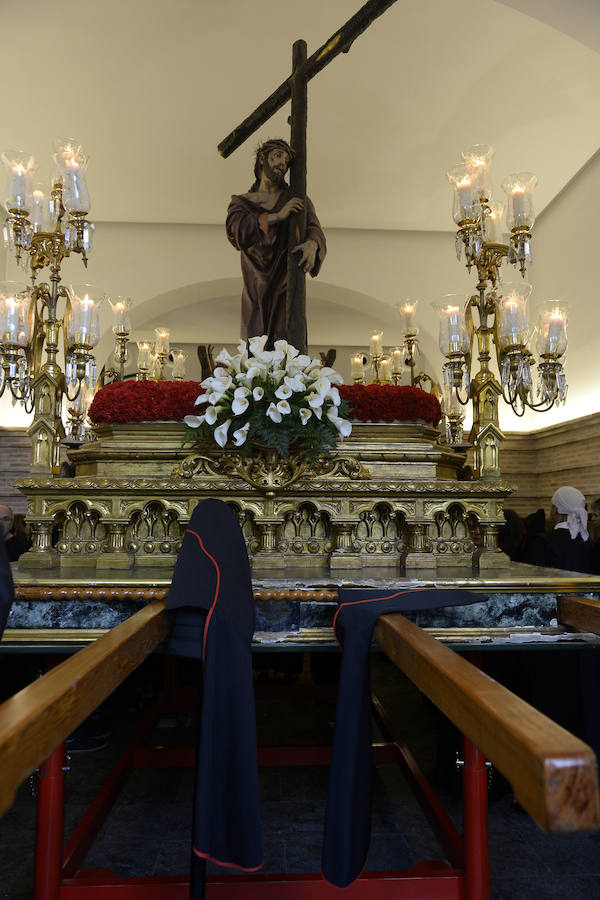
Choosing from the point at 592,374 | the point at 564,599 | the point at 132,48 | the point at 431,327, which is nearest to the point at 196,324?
the point at 431,327

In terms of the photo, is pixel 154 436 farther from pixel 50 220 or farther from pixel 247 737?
pixel 247 737

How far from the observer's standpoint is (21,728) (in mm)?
Result: 828

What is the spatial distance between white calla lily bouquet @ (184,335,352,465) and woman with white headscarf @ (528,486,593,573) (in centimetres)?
174

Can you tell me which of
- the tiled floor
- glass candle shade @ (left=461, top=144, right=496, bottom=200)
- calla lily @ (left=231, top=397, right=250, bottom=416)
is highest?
glass candle shade @ (left=461, top=144, right=496, bottom=200)

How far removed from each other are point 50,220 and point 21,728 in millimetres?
2976

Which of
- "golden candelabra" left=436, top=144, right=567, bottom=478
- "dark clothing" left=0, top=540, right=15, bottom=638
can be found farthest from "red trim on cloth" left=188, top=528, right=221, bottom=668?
"golden candelabra" left=436, top=144, right=567, bottom=478

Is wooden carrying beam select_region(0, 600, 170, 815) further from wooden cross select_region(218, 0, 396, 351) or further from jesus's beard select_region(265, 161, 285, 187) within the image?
jesus's beard select_region(265, 161, 285, 187)

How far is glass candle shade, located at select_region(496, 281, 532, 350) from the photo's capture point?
3078mm

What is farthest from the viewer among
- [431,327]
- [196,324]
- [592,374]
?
[196,324]

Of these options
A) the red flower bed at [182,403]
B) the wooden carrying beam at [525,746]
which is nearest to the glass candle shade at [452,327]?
the red flower bed at [182,403]

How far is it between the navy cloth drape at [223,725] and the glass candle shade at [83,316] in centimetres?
176

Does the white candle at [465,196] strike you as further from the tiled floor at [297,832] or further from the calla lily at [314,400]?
the tiled floor at [297,832]

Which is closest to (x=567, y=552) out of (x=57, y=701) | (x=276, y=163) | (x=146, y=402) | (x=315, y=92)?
(x=146, y=402)

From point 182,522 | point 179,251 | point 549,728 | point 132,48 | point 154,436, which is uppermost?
point 132,48
